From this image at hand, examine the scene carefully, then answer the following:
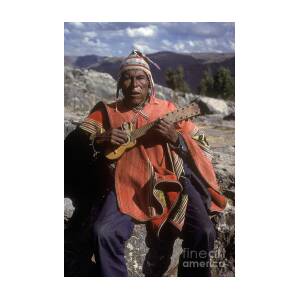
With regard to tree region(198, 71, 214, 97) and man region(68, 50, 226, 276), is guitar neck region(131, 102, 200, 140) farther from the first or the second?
tree region(198, 71, 214, 97)

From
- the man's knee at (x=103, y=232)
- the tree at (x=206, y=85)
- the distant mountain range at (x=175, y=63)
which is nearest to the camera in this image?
the man's knee at (x=103, y=232)

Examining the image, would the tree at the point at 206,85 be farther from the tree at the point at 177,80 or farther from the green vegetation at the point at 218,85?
the tree at the point at 177,80

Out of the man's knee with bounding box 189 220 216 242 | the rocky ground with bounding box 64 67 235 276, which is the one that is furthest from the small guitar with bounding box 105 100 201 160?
the man's knee with bounding box 189 220 216 242

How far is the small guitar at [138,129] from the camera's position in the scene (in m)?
3.53

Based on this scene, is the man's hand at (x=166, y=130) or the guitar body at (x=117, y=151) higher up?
the man's hand at (x=166, y=130)

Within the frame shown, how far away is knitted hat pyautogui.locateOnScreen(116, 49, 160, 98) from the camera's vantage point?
141 inches

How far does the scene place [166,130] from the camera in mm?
3506

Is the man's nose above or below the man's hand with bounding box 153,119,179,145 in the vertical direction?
above

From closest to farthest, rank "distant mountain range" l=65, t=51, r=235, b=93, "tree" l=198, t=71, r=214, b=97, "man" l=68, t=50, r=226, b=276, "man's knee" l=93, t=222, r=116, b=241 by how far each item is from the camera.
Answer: "man's knee" l=93, t=222, r=116, b=241, "man" l=68, t=50, r=226, b=276, "distant mountain range" l=65, t=51, r=235, b=93, "tree" l=198, t=71, r=214, b=97

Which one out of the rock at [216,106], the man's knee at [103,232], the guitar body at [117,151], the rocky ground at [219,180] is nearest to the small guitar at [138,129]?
the guitar body at [117,151]

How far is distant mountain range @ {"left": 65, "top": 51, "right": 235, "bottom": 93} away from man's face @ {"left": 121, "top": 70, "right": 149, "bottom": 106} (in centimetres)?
10

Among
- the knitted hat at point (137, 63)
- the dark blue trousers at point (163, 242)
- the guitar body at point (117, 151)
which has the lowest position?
the dark blue trousers at point (163, 242)
